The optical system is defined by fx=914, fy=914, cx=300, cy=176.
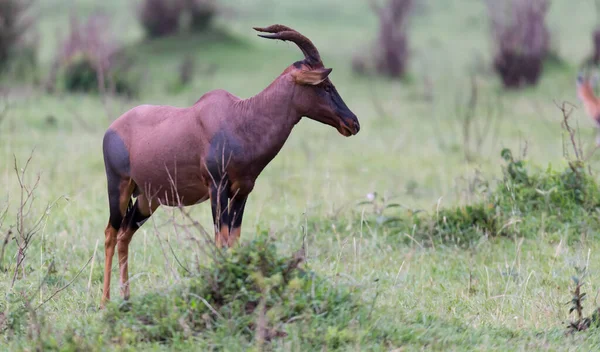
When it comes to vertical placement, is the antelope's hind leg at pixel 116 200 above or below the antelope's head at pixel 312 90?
below

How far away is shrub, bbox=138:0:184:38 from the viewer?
1772cm

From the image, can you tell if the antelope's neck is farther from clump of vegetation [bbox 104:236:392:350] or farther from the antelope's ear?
clump of vegetation [bbox 104:236:392:350]

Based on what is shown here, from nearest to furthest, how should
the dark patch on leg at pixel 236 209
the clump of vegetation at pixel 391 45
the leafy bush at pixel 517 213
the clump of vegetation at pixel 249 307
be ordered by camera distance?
1. the clump of vegetation at pixel 249 307
2. the dark patch on leg at pixel 236 209
3. the leafy bush at pixel 517 213
4. the clump of vegetation at pixel 391 45

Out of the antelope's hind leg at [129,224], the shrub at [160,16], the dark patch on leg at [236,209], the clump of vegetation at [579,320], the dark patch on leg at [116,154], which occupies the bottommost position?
the clump of vegetation at [579,320]

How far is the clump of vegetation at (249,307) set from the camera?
12.9 ft

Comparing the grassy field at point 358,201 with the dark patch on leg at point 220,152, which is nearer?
the grassy field at point 358,201

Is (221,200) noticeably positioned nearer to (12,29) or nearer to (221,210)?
(221,210)

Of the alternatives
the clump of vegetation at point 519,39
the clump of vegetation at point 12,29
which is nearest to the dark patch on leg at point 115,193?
the clump of vegetation at point 12,29

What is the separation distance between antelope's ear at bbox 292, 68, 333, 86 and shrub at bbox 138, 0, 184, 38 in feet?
44.7

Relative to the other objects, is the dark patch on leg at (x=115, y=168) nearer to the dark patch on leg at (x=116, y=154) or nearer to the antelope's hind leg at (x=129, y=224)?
the dark patch on leg at (x=116, y=154)

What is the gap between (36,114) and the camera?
1173 cm

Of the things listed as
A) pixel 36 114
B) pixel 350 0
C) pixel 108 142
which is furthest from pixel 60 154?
pixel 350 0

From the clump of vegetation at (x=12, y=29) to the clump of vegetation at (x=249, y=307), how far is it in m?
11.0

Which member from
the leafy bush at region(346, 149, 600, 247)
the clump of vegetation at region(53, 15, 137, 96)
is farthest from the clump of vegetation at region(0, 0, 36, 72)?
the leafy bush at region(346, 149, 600, 247)
